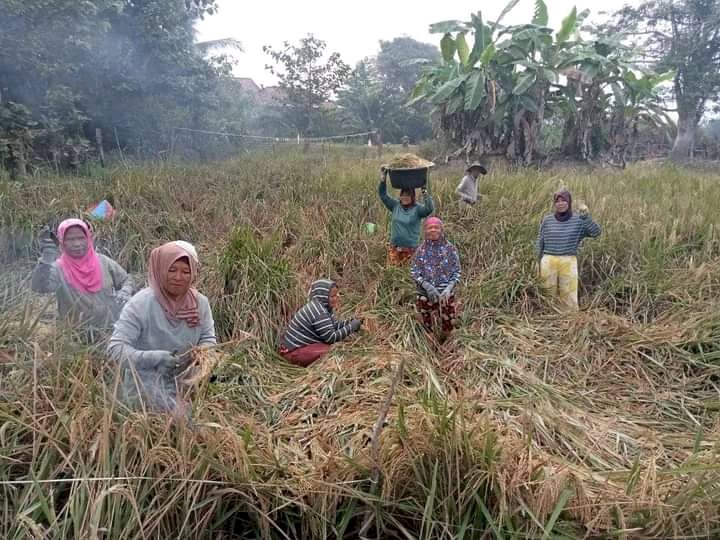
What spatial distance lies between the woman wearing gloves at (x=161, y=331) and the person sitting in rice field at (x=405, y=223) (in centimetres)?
240

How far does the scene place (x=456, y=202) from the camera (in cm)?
591

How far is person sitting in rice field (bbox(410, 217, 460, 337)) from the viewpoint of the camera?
375 cm

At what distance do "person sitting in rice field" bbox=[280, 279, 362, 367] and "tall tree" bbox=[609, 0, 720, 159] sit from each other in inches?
666

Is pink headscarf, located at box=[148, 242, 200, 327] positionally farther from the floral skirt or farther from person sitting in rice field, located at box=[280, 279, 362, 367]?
the floral skirt

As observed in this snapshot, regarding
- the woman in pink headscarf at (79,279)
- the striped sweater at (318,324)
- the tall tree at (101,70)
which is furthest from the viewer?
the tall tree at (101,70)

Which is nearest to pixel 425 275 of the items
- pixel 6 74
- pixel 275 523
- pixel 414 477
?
pixel 414 477

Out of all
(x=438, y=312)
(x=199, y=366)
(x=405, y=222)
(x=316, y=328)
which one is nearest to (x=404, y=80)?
(x=405, y=222)

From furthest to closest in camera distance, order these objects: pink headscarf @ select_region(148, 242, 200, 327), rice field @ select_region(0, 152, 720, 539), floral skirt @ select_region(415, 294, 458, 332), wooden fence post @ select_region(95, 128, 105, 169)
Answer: wooden fence post @ select_region(95, 128, 105, 169) → floral skirt @ select_region(415, 294, 458, 332) → pink headscarf @ select_region(148, 242, 200, 327) → rice field @ select_region(0, 152, 720, 539)

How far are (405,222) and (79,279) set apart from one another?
2.65 metres

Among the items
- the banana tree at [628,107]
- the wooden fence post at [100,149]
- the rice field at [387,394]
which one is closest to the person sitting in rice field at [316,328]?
the rice field at [387,394]

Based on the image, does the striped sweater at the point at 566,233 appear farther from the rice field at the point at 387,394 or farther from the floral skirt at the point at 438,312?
the floral skirt at the point at 438,312

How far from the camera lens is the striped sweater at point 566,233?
4117 mm

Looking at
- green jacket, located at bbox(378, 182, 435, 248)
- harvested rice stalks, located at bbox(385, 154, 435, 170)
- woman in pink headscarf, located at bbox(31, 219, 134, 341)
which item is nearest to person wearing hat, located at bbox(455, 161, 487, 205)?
harvested rice stalks, located at bbox(385, 154, 435, 170)

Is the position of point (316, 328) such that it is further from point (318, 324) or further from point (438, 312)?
point (438, 312)
